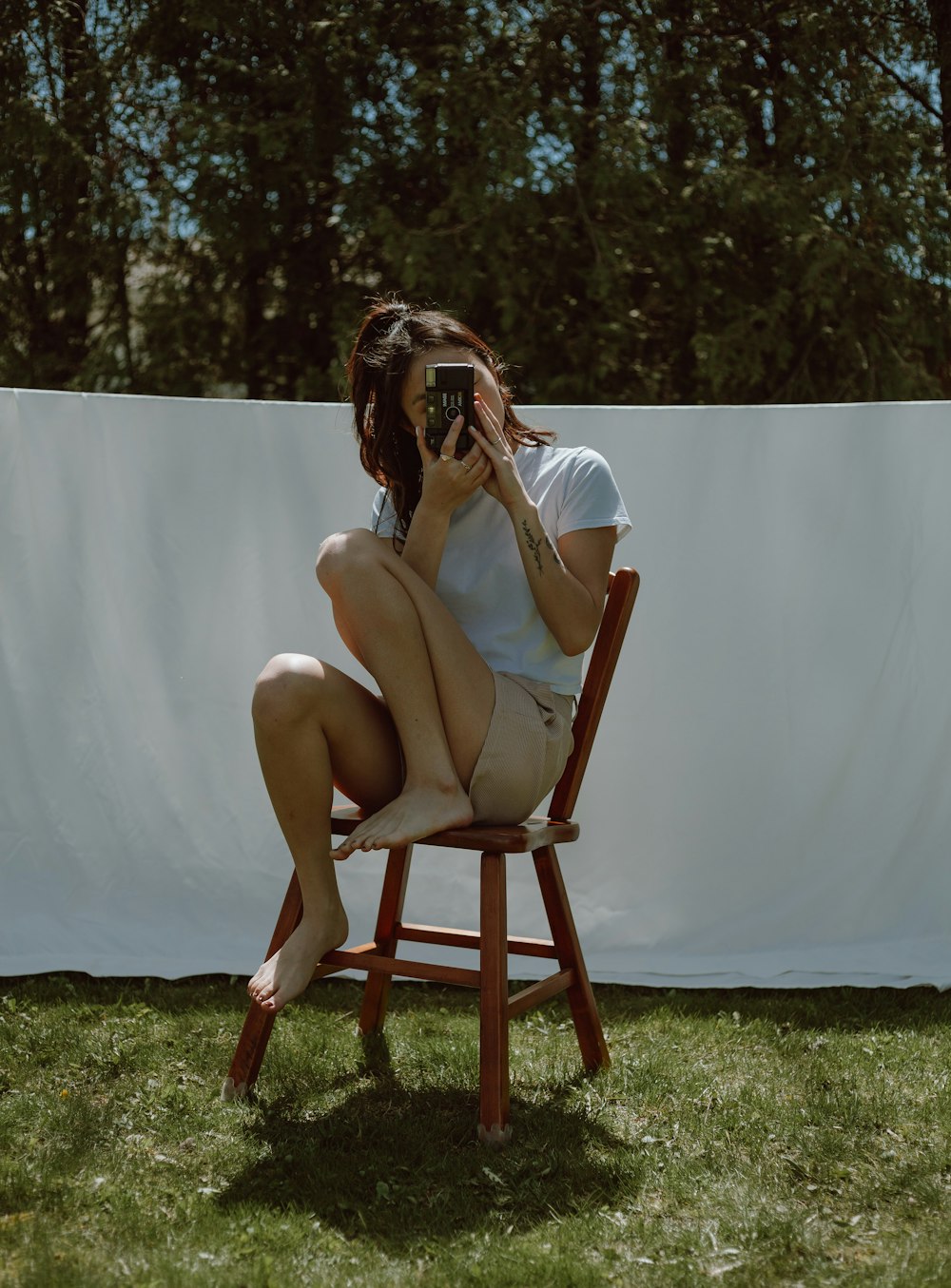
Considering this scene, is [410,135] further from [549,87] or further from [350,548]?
[350,548]

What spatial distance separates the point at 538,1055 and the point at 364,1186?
1.80ft

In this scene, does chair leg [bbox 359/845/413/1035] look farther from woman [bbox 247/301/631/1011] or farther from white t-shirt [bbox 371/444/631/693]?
white t-shirt [bbox 371/444/631/693]

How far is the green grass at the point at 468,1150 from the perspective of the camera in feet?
4.32

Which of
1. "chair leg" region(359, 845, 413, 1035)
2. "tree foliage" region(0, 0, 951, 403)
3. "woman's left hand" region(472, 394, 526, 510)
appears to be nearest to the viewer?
"woman's left hand" region(472, 394, 526, 510)

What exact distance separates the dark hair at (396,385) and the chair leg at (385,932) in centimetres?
53

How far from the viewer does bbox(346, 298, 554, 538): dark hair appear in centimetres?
185

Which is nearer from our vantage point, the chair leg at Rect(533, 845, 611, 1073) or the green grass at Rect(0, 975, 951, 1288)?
the green grass at Rect(0, 975, 951, 1288)

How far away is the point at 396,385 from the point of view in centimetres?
187

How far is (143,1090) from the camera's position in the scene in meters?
1.81

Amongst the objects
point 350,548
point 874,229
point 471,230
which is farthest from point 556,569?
point 874,229

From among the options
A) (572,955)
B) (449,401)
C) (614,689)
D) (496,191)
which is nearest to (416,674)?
(449,401)

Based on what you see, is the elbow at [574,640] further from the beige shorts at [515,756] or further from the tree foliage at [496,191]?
the tree foliage at [496,191]

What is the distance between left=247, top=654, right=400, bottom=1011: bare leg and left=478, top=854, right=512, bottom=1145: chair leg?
0.20 m

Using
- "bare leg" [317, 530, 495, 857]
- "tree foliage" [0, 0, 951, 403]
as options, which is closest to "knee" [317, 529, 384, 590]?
"bare leg" [317, 530, 495, 857]
